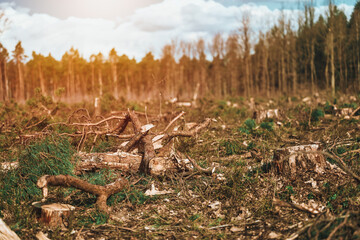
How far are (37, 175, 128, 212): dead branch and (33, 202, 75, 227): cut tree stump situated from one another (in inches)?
4.9

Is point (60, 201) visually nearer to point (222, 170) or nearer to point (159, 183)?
point (159, 183)

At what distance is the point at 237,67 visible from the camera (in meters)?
41.1

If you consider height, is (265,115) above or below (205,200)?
above

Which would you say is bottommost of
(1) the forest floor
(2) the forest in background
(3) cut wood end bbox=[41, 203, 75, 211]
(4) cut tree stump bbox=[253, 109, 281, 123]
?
(1) the forest floor

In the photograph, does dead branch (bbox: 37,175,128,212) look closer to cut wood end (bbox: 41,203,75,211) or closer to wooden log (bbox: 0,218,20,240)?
cut wood end (bbox: 41,203,75,211)

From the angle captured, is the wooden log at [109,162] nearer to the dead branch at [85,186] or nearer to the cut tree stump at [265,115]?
the dead branch at [85,186]

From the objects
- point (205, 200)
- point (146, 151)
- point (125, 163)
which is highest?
point (146, 151)

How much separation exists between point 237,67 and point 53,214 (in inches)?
1589

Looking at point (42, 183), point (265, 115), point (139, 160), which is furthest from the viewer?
point (265, 115)

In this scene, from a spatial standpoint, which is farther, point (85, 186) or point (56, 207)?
point (85, 186)

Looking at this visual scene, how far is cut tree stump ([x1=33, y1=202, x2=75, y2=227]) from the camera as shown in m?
2.92

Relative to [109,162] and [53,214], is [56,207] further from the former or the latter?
[109,162]

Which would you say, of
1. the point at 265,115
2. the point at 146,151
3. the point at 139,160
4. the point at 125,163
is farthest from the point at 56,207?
the point at 265,115

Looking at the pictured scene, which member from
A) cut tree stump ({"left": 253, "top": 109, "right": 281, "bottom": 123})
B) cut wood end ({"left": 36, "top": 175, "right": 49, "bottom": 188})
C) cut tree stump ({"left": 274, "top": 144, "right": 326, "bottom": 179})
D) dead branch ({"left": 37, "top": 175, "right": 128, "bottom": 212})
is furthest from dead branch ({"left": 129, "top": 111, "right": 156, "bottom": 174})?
cut tree stump ({"left": 253, "top": 109, "right": 281, "bottom": 123})
